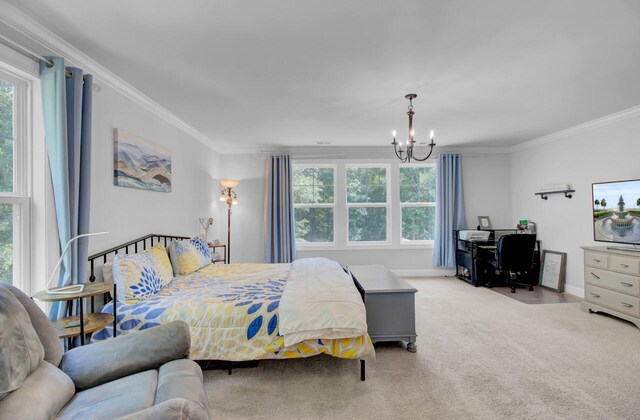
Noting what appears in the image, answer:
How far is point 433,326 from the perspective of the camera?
3.14 m

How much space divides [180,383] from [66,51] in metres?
2.33

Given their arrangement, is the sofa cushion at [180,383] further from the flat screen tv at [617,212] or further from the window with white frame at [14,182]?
the flat screen tv at [617,212]

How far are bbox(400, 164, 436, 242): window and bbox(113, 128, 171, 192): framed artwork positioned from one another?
156 inches

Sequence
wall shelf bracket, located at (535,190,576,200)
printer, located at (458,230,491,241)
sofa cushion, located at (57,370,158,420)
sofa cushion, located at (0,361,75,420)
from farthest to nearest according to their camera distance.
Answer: printer, located at (458,230,491,241) < wall shelf bracket, located at (535,190,576,200) < sofa cushion, located at (57,370,158,420) < sofa cushion, located at (0,361,75,420)

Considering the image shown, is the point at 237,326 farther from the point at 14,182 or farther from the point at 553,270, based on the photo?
the point at 553,270

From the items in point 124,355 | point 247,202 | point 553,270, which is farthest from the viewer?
point 247,202

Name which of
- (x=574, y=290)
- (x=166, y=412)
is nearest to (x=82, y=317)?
(x=166, y=412)

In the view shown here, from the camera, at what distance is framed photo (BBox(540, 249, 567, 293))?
4449 millimetres

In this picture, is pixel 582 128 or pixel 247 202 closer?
pixel 582 128

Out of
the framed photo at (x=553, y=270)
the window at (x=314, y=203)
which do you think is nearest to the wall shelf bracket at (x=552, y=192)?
the framed photo at (x=553, y=270)

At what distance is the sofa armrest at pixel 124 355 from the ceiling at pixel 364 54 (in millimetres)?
1820

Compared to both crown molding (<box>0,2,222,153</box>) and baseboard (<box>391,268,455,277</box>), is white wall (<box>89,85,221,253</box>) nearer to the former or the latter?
crown molding (<box>0,2,222,153</box>)

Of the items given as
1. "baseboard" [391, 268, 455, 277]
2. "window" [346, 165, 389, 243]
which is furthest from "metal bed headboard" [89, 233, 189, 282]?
"baseboard" [391, 268, 455, 277]

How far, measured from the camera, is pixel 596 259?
134 inches
